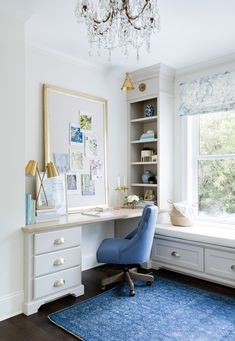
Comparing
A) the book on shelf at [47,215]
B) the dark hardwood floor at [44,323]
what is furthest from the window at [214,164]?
the book on shelf at [47,215]

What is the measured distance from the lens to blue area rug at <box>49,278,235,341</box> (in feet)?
7.45

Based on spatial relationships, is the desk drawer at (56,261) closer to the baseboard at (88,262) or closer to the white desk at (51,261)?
the white desk at (51,261)

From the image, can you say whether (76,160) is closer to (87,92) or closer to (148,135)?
(87,92)

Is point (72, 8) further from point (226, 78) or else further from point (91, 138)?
point (226, 78)

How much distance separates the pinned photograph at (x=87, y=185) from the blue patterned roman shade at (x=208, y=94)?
1498 millimetres

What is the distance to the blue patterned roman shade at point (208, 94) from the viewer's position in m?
3.55

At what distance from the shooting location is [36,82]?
3.28m

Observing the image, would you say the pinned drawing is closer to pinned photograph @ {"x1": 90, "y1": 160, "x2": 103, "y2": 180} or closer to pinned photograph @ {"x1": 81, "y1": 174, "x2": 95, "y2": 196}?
pinned photograph @ {"x1": 90, "y1": 160, "x2": 103, "y2": 180}

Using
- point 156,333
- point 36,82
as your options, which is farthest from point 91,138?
point 156,333

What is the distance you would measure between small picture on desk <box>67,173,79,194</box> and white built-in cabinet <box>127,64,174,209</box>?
0.97m

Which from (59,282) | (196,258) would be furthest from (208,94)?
(59,282)

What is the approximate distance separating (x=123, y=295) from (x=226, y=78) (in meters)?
2.72

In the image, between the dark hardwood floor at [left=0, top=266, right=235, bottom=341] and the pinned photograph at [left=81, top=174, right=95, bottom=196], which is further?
the pinned photograph at [left=81, top=174, right=95, bottom=196]

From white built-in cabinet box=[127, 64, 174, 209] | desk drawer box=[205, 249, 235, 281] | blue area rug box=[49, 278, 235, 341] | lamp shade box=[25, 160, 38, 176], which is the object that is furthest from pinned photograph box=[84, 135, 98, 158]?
desk drawer box=[205, 249, 235, 281]
